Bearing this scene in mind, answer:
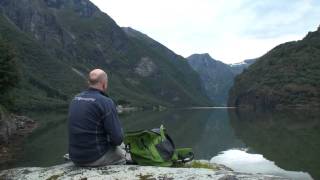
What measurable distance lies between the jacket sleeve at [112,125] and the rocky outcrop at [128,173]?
59cm

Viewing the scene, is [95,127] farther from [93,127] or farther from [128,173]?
[128,173]

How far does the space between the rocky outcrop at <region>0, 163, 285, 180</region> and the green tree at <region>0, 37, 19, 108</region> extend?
50.5 meters

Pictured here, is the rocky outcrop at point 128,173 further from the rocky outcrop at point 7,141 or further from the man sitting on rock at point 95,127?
the rocky outcrop at point 7,141

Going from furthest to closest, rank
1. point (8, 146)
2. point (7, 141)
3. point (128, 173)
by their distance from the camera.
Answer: point (7, 141) → point (8, 146) → point (128, 173)

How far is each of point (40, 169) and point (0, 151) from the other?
28.0 m

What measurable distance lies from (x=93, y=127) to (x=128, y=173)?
1255 millimetres

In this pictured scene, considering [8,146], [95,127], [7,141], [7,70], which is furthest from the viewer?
[7,70]

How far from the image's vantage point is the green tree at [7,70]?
196 ft

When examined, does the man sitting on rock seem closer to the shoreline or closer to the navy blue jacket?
the navy blue jacket

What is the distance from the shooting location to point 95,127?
10648mm

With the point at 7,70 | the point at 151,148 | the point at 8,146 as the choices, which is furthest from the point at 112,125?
the point at 7,70

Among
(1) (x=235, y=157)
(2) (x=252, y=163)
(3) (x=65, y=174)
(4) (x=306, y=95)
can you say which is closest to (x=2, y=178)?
(3) (x=65, y=174)

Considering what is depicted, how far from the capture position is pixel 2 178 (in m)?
11.2

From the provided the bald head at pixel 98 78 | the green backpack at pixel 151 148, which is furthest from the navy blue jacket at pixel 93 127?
the green backpack at pixel 151 148
